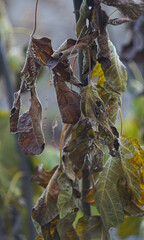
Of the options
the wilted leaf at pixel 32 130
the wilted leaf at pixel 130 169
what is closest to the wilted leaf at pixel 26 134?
the wilted leaf at pixel 32 130

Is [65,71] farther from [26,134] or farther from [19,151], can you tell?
[19,151]

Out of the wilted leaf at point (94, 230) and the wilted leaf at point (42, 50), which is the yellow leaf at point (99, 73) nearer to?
the wilted leaf at point (42, 50)

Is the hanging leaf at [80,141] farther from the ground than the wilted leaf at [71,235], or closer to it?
farther from the ground

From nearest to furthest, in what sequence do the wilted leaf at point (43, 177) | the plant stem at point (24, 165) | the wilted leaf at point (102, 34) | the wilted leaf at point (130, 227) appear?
the wilted leaf at point (102, 34) → the wilted leaf at point (43, 177) → the wilted leaf at point (130, 227) → the plant stem at point (24, 165)

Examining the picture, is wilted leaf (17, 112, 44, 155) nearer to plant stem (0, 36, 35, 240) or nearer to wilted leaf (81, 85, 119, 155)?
wilted leaf (81, 85, 119, 155)

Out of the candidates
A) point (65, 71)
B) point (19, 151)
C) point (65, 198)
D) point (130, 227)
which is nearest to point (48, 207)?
point (65, 198)

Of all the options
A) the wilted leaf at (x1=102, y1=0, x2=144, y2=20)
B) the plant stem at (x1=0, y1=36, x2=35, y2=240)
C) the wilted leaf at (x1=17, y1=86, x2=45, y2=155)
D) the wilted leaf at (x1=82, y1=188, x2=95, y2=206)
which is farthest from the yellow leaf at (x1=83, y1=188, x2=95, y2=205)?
the plant stem at (x1=0, y1=36, x2=35, y2=240)
